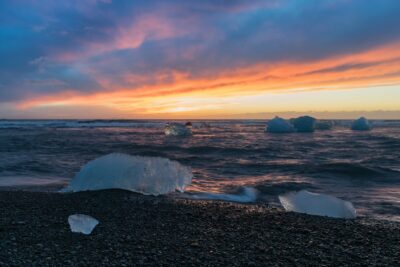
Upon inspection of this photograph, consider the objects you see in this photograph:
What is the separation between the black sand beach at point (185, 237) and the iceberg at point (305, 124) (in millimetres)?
32837

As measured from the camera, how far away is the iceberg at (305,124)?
3722 cm

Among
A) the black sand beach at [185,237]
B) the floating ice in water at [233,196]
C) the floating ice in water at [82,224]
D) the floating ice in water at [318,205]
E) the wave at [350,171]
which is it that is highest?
the floating ice in water at [82,224]

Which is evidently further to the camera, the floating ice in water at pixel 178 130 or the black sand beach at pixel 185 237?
the floating ice in water at pixel 178 130

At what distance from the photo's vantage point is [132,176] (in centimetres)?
737

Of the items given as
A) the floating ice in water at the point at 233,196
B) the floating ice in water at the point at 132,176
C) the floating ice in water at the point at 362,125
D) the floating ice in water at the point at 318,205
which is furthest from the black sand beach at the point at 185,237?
the floating ice in water at the point at 362,125

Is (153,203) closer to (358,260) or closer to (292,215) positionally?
(292,215)

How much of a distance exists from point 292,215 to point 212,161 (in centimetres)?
860

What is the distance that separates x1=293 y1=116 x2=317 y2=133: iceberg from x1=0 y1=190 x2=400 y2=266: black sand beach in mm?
32837

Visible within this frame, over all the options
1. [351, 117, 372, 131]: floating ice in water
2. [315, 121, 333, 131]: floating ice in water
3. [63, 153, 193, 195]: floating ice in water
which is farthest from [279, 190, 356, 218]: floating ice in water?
[315, 121, 333, 131]: floating ice in water

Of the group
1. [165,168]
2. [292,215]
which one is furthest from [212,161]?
[292,215]

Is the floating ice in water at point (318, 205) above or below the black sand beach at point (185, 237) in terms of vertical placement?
below

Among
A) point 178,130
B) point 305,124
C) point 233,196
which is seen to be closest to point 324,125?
point 305,124

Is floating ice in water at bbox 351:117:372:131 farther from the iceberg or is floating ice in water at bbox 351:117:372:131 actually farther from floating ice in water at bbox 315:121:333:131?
the iceberg

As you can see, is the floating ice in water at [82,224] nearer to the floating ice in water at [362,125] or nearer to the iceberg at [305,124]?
the iceberg at [305,124]
